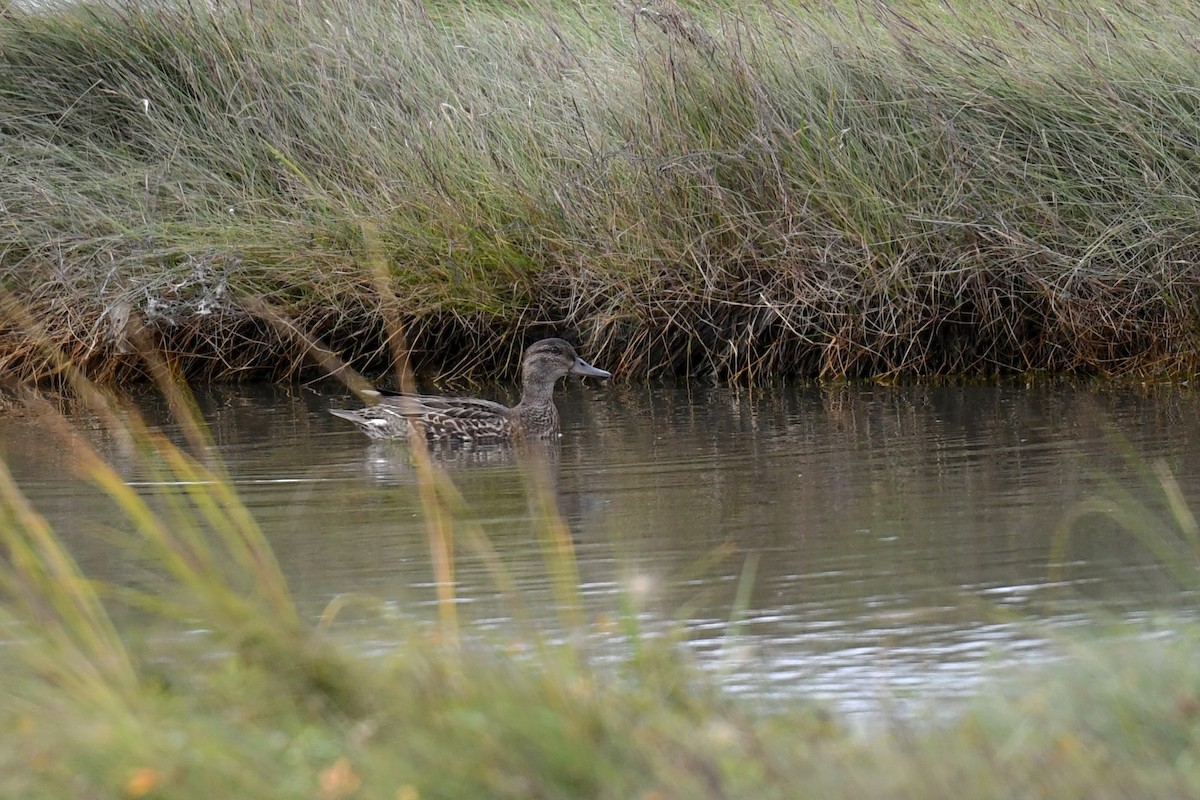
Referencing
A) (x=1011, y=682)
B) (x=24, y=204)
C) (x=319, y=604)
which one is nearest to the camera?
(x=1011, y=682)

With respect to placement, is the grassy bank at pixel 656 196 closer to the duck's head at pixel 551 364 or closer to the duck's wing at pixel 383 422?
the duck's head at pixel 551 364

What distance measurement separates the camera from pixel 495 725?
9.93ft

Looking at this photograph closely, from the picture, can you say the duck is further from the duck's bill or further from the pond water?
the duck's bill

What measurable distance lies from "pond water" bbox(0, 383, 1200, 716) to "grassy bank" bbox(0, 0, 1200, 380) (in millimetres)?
471

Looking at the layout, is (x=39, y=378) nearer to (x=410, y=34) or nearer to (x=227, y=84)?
(x=227, y=84)

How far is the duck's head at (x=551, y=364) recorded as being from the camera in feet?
29.8

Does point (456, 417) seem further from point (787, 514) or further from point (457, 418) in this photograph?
point (787, 514)

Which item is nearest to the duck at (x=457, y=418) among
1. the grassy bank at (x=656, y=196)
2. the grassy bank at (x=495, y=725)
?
the grassy bank at (x=656, y=196)

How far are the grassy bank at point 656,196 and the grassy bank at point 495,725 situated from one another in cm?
570

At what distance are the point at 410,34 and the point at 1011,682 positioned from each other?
28.4ft

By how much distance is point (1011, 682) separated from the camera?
3.57m

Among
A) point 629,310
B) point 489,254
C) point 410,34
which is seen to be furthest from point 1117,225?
point 410,34

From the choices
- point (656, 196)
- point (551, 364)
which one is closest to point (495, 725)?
point (551, 364)

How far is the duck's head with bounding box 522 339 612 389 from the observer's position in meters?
9.07
